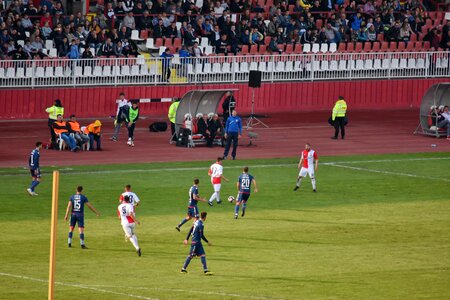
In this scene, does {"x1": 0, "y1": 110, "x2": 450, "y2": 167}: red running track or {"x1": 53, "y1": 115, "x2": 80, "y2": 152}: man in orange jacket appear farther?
{"x1": 53, "y1": 115, "x2": 80, "y2": 152}: man in orange jacket

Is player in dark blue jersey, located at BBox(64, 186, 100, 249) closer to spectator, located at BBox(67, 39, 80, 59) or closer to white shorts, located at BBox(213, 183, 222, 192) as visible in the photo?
white shorts, located at BBox(213, 183, 222, 192)

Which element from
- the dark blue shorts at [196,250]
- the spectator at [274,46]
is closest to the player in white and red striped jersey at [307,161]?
the dark blue shorts at [196,250]

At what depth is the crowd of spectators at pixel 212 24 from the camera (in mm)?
61062

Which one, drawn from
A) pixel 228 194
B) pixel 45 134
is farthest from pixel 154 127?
pixel 228 194

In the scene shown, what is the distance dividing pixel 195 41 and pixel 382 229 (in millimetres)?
25386

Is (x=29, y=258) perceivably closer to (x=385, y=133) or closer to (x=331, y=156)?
(x=331, y=156)

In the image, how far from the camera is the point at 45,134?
187 ft

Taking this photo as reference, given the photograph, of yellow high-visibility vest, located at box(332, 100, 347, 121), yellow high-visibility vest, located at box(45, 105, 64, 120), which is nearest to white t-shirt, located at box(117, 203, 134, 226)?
yellow high-visibility vest, located at box(45, 105, 64, 120)

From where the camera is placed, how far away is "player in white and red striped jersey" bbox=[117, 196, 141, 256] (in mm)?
36562

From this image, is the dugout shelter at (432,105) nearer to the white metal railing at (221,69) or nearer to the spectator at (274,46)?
the white metal railing at (221,69)

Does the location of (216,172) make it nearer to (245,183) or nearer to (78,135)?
(245,183)

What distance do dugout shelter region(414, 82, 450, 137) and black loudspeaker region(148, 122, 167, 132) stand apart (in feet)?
38.3

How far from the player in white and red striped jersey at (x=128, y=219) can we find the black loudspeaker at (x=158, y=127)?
2217 centimetres

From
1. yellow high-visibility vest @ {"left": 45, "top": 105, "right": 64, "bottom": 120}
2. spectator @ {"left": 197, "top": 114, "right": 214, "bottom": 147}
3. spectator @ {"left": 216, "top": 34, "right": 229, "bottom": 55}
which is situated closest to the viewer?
yellow high-visibility vest @ {"left": 45, "top": 105, "right": 64, "bottom": 120}
